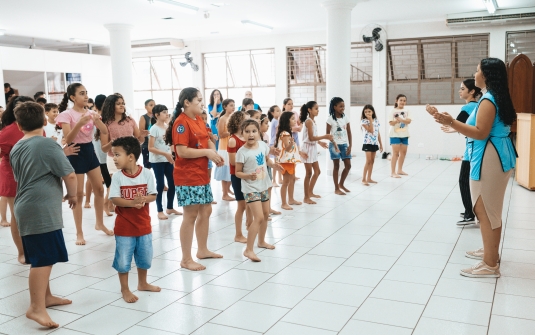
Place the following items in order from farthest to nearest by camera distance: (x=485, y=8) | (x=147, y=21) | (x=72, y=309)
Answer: (x=147, y=21), (x=485, y=8), (x=72, y=309)

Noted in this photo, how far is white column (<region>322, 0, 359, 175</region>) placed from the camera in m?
9.00

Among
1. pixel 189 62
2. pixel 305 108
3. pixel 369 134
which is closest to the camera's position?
pixel 305 108

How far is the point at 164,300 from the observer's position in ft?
11.2

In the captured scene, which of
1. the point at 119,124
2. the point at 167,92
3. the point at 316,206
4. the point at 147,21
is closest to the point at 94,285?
the point at 119,124

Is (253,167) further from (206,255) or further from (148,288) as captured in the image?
(148,288)

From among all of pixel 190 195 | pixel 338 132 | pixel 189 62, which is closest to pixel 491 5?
pixel 338 132

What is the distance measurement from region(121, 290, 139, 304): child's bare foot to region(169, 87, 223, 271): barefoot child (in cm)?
70

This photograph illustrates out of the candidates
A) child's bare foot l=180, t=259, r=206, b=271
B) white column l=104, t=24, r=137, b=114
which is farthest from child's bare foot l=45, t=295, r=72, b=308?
white column l=104, t=24, r=137, b=114

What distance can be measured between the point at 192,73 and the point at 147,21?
3.92m

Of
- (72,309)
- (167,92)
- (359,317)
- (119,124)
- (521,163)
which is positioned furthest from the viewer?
(167,92)

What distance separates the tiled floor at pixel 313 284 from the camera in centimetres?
301

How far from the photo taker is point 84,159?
488 centimetres

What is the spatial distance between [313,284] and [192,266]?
103 centimetres

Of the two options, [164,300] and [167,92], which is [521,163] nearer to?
[164,300]
